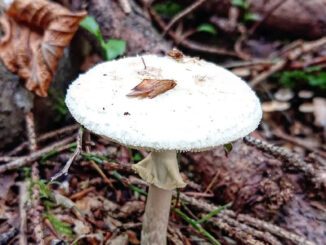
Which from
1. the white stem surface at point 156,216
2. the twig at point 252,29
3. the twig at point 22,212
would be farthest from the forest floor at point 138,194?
the twig at point 252,29

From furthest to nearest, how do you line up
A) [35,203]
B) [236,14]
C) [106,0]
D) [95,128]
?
[236,14]
[106,0]
[35,203]
[95,128]

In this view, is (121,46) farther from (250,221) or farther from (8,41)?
(250,221)

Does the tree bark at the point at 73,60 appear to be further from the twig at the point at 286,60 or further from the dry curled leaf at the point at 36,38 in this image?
the twig at the point at 286,60

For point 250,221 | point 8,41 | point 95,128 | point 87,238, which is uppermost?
point 95,128

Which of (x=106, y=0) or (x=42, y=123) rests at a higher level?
(x=106, y=0)

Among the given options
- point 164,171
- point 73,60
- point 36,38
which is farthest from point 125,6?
point 164,171

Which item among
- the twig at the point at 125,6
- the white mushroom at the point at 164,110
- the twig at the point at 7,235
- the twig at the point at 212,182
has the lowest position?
the twig at the point at 7,235

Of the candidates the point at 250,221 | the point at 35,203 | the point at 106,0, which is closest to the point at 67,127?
the point at 35,203

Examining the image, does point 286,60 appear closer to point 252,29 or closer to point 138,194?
point 252,29
